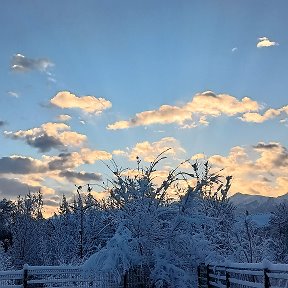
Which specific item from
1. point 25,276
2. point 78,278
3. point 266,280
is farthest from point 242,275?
point 25,276

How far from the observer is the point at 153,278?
15414mm

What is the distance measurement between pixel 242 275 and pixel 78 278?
5581 millimetres

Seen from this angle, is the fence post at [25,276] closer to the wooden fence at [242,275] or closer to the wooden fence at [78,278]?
the wooden fence at [78,278]

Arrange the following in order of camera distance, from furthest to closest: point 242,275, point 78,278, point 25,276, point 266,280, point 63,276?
point 63,276 → point 78,278 → point 25,276 → point 242,275 → point 266,280

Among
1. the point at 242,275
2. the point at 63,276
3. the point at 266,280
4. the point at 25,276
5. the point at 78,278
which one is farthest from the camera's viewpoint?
the point at 63,276

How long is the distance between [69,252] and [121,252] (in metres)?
35.2

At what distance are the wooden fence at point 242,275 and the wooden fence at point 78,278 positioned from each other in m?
2.10

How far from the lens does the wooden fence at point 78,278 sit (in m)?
15.3

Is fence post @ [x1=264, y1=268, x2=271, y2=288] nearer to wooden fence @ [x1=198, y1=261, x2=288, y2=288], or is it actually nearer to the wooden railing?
wooden fence @ [x1=198, y1=261, x2=288, y2=288]

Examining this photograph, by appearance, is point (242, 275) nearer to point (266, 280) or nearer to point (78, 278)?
point (266, 280)

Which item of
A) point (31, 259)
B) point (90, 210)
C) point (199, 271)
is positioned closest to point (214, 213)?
point (199, 271)

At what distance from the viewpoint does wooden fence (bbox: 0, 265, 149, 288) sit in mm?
15273

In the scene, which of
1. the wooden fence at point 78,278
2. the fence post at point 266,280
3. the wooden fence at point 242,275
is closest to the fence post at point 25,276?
the wooden fence at point 78,278

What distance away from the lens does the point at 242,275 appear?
1342 centimetres
